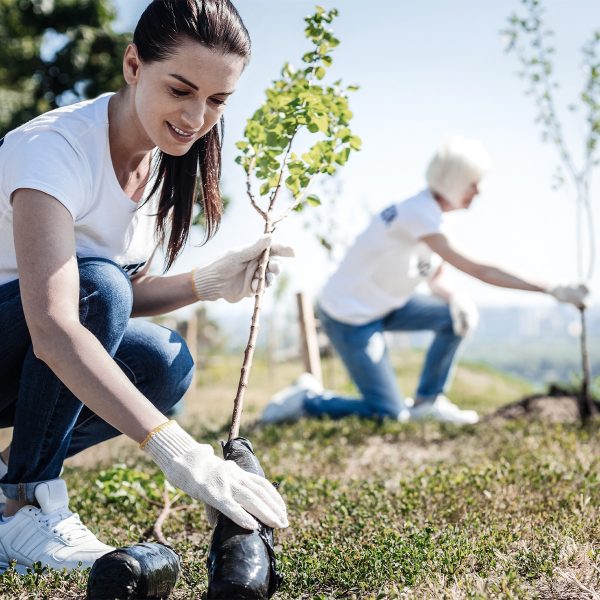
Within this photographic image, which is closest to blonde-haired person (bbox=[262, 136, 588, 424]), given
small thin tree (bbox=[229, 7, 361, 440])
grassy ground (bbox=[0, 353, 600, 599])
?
grassy ground (bbox=[0, 353, 600, 599])

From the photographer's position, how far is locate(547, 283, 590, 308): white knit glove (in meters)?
4.69

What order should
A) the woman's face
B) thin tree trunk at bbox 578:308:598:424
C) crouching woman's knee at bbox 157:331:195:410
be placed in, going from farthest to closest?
thin tree trunk at bbox 578:308:598:424, crouching woman's knee at bbox 157:331:195:410, the woman's face

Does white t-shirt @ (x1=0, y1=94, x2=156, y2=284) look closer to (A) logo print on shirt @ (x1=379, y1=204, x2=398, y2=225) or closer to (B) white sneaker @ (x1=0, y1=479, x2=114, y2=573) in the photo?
(B) white sneaker @ (x1=0, y1=479, x2=114, y2=573)

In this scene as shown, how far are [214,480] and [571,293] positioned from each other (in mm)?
3572

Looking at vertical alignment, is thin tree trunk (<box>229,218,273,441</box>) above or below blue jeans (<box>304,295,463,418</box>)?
above

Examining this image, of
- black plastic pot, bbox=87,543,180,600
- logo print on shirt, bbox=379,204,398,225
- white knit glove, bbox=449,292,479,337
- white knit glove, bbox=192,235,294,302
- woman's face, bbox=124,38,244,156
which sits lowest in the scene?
white knit glove, bbox=449,292,479,337

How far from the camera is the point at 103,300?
7.00 ft

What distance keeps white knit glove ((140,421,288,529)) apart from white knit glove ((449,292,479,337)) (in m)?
3.84

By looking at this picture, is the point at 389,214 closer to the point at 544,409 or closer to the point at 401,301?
the point at 401,301

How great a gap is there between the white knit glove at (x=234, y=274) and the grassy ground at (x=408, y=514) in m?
0.82

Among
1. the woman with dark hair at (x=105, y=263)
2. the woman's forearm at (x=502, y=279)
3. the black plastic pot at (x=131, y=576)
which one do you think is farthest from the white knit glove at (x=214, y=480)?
the woman's forearm at (x=502, y=279)

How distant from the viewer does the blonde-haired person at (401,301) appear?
16.5 ft

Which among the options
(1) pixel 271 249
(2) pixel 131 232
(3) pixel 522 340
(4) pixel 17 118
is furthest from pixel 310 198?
(3) pixel 522 340

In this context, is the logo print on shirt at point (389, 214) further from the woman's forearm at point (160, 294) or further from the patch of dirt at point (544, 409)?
the woman's forearm at point (160, 294)
